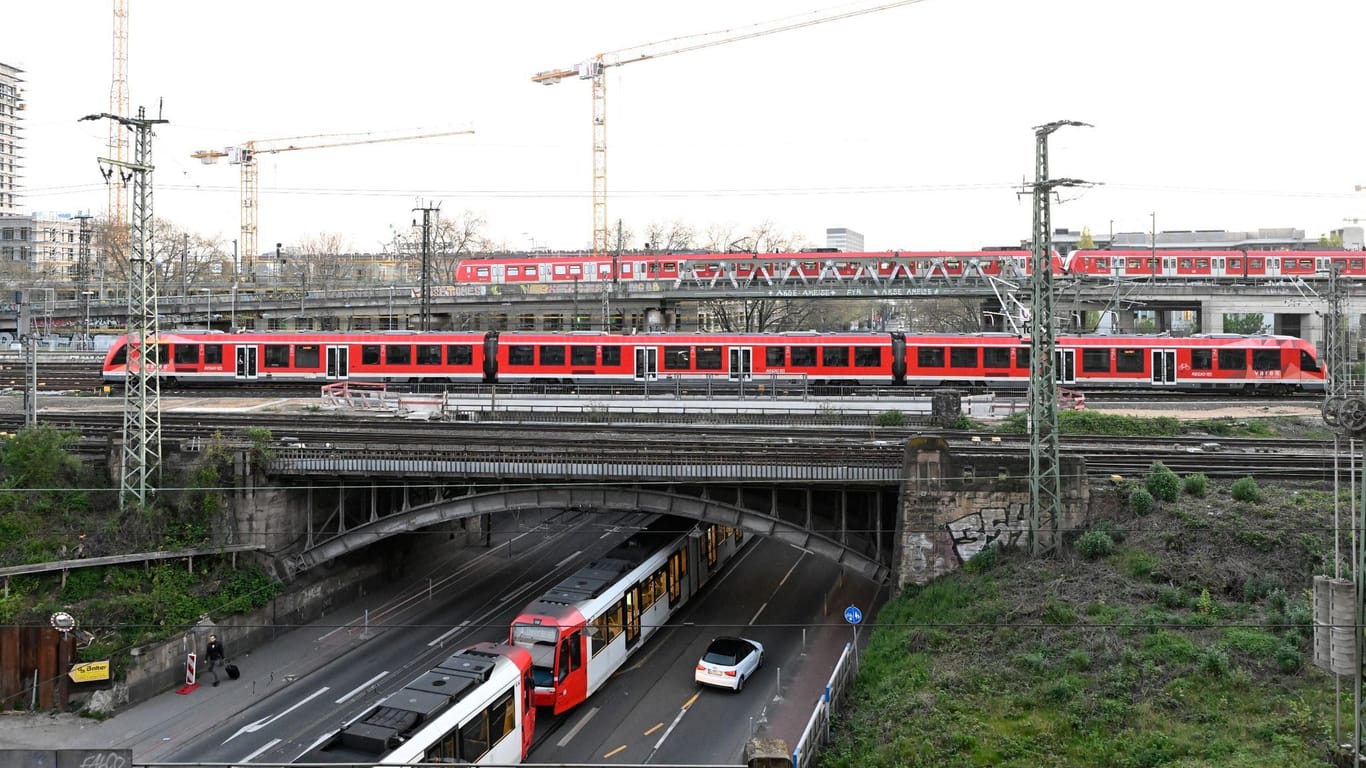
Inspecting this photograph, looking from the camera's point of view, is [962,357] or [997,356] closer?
[997,356]

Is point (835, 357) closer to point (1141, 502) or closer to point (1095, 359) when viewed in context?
point (1095, 359)

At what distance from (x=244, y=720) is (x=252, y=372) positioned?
28.2 metres

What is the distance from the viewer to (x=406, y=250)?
13975cm

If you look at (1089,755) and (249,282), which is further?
(249,282)

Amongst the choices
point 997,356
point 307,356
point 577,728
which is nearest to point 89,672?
point 577,728

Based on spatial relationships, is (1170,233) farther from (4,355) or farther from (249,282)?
(4,355)

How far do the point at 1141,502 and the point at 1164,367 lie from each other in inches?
964

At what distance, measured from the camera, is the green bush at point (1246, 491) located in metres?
24.9

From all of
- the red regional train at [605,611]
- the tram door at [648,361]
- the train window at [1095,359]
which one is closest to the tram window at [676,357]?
the tram door at [648,361]

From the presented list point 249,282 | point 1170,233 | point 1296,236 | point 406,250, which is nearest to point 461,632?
point 249,282

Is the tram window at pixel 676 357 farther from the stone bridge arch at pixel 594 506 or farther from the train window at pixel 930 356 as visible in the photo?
the stone bridge arch at pixel 594 506

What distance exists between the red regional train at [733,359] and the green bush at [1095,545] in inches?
881

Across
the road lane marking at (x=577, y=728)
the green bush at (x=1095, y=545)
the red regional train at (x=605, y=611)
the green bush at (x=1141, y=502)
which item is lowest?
the road lane marking at (x=577, y=728)

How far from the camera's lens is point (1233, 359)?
46125 millimetres
